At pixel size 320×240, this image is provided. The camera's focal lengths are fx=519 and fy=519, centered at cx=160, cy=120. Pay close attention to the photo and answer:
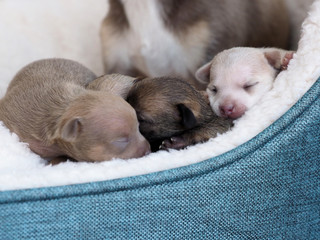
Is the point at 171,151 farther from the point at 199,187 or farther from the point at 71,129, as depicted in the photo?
the point at 71,129

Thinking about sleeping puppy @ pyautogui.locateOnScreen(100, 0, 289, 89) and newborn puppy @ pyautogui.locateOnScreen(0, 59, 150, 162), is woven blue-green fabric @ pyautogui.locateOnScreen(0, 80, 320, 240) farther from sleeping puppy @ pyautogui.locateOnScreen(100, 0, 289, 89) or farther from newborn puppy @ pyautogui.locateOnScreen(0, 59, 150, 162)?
sleeping puppy @ pyautogui.locateOnScreen(100, 0, 289, 89)

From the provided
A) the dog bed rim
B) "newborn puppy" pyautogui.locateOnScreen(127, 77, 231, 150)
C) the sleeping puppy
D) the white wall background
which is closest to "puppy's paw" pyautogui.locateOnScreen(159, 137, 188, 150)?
"newborn puppy" pyautogui.locateOnScreen(127, 77, 231, 150)

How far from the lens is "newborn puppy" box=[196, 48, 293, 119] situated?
195 cm

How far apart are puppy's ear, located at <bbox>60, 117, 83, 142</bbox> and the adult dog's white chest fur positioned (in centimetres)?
90

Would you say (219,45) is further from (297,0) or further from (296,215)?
(296,215)

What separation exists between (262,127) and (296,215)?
1.01 ft

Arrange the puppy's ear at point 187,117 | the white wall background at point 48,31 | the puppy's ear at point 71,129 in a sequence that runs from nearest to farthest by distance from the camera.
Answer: the puppy's ear at point 71,129 → the puppy's ear at point 187,117 → the white wall background at point 48,31

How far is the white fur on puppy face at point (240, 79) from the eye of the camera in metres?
1.96

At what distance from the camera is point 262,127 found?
1.64 m

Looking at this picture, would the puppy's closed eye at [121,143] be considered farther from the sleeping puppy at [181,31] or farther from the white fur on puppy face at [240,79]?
the sleeping puppy at [181,31]

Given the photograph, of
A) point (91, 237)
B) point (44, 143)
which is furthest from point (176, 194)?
point (44, 143)

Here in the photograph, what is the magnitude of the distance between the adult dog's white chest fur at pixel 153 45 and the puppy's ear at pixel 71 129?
0.90 m

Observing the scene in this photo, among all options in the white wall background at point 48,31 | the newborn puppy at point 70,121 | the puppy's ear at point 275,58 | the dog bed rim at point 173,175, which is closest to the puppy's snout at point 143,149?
the newborn puppy at point 70,121

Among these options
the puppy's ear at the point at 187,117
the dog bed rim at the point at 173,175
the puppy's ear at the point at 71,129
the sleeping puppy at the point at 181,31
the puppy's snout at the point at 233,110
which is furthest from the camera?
the sleeping puppy at the point at 181,31
